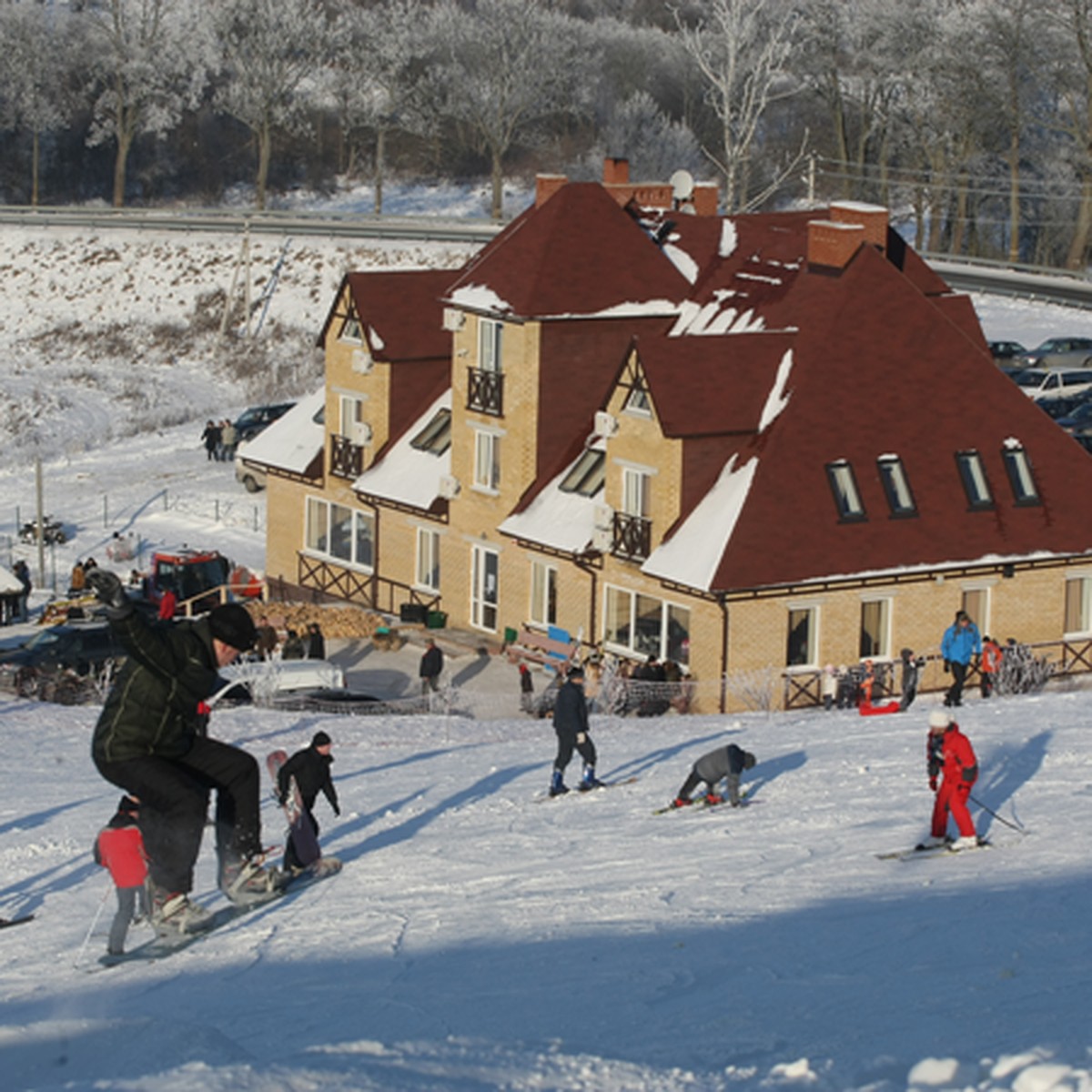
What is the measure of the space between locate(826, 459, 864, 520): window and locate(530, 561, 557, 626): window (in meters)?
5.85

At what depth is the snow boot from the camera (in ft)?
51.6

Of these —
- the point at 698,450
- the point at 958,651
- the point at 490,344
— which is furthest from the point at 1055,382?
the point at 958,651

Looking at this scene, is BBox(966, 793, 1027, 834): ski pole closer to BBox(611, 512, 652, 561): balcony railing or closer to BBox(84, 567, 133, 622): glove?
BBox(84, 567, 133, 622): glove

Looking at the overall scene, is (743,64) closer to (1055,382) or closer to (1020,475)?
(1055,382)

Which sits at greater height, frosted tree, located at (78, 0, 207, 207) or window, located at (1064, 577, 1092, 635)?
frosted tree, located at (78, 0, 207, 207)

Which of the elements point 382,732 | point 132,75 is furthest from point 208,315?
point 382,732

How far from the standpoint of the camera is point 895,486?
122ft

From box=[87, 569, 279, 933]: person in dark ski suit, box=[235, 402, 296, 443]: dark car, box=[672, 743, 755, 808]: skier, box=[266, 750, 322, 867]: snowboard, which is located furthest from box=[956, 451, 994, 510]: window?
box=[235, 402, 296, 443]: dark car

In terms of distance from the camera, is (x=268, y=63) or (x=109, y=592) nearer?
(x=109, y=592)

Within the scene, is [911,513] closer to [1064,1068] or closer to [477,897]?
[477,897]

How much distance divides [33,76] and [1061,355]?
6834cm

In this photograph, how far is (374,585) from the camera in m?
44.6

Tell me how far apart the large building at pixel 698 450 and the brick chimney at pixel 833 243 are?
53mm

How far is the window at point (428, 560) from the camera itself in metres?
43.2
